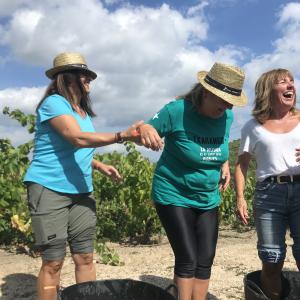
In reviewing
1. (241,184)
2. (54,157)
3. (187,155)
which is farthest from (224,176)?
(54,157)

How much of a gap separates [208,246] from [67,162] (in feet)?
3.35

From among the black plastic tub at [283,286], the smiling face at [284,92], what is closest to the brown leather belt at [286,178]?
the smiling face at [284,92]

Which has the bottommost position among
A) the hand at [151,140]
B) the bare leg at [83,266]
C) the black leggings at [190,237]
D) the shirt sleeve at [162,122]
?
the bare leg at [83,266]

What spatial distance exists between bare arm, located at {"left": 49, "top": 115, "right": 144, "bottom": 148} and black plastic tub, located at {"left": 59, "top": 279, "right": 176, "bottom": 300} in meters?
0.78

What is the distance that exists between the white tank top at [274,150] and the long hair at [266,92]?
67 millimetres

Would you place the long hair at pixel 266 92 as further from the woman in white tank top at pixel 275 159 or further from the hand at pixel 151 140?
the hand at pixel 151 140

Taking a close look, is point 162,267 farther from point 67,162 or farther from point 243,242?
point 67,162

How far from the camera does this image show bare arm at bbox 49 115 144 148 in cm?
269

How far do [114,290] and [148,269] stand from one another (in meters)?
1.89

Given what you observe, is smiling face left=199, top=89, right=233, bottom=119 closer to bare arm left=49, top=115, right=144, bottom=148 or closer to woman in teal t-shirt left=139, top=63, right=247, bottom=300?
woman in teal t-shirt left=139, top=63, right=247, bottom=300

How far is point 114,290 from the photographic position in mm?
2924

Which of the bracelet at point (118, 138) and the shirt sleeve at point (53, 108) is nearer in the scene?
the bracelet at point (118, 138)

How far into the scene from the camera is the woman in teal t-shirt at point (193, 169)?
3098 millimetres

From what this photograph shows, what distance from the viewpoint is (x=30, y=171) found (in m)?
3.11
